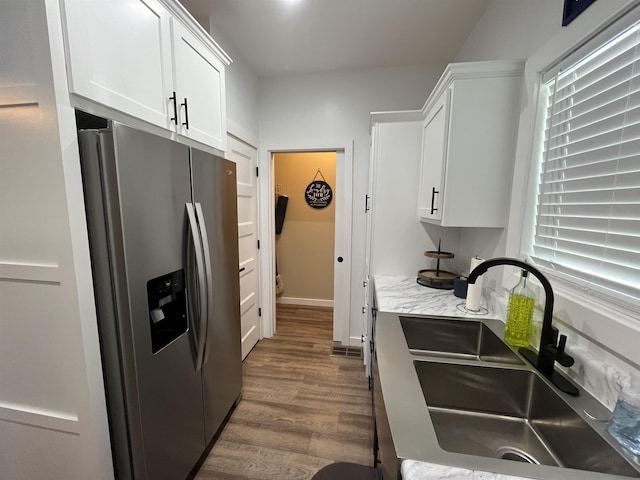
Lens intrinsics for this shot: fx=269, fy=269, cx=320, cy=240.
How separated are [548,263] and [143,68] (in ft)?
6.23

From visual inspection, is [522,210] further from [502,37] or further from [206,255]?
[206,255]

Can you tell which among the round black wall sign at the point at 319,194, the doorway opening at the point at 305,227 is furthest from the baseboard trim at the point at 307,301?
the round black wall sign at the point at 319,194

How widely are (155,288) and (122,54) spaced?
3.01 feet

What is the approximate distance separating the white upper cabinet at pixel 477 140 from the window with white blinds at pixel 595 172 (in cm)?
19

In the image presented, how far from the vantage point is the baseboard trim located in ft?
13.3

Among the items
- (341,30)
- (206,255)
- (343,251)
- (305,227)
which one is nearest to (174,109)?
(206,255)

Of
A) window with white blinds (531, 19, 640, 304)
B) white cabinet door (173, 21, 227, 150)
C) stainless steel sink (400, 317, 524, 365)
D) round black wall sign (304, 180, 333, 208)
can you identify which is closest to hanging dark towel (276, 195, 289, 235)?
round black wall sign (304, 180, 333, 208)

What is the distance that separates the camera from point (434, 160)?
63.9 inches

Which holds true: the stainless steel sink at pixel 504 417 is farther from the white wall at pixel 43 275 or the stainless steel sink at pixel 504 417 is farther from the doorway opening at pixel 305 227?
the doorway opening at pixel 305 227

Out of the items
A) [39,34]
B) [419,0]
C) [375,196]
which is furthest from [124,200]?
[419,0]

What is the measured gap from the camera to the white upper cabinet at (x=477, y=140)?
1.32 metres

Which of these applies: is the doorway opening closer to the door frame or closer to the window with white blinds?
the door frame

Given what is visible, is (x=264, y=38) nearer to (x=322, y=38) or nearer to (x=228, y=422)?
(x=322, y=38)

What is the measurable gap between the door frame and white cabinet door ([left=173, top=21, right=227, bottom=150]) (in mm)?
968
